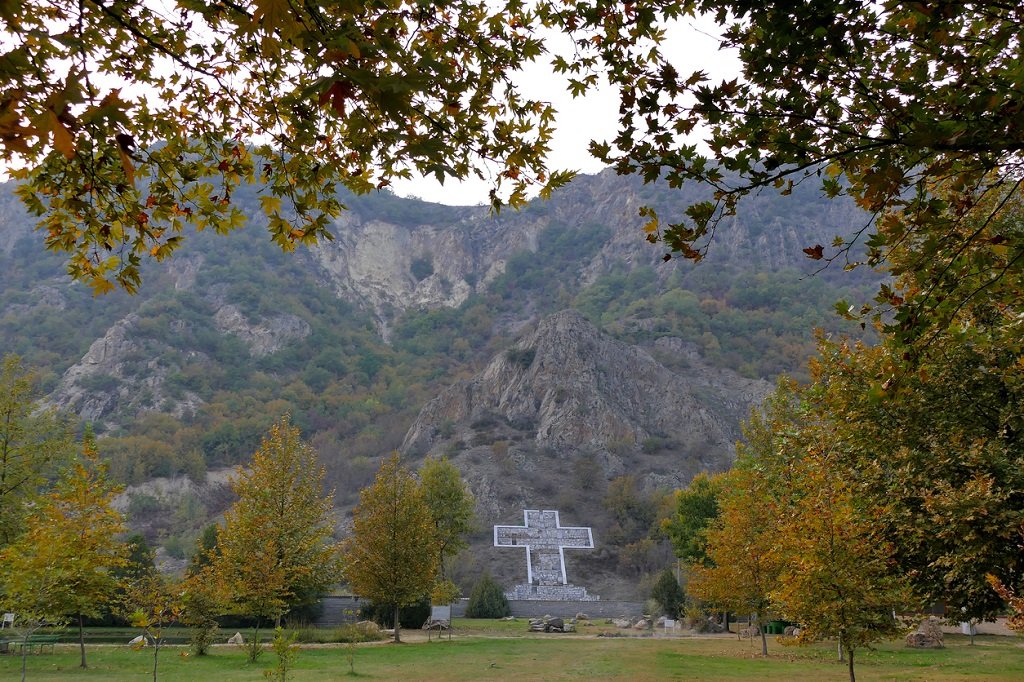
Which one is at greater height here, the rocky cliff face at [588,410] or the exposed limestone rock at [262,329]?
the exposed limestone rock at [262,329]

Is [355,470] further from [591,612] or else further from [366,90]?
[366,90]

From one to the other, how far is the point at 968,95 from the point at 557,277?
6222 inches

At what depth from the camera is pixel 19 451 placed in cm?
2047

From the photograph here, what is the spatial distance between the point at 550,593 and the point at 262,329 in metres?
87.6

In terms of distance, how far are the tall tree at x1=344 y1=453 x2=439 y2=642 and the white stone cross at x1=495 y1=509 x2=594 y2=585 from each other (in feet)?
93.3

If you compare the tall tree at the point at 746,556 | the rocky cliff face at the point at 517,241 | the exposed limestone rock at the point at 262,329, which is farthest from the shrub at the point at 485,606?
the rocky cliff face at the point at 517,241

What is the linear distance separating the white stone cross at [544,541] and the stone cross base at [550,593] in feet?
2.72

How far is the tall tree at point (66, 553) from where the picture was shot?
13562mm

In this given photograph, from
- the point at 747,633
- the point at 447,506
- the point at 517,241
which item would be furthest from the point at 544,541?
the point at 517,241

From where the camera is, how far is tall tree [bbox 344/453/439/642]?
27891 millimetres

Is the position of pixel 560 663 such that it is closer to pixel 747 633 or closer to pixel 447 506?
pixel 747 633

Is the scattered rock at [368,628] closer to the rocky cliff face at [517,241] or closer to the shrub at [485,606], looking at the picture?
the shrub at [485,606]

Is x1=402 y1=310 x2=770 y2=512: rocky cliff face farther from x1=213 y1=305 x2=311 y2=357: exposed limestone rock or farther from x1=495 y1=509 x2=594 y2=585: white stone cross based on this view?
x1=213 y1=305 x2=311 y2=357: exposed limestone rock

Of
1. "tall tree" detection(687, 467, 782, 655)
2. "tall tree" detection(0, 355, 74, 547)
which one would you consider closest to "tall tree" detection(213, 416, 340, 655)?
"tall tree" detection(0, 355, 74, 547)
